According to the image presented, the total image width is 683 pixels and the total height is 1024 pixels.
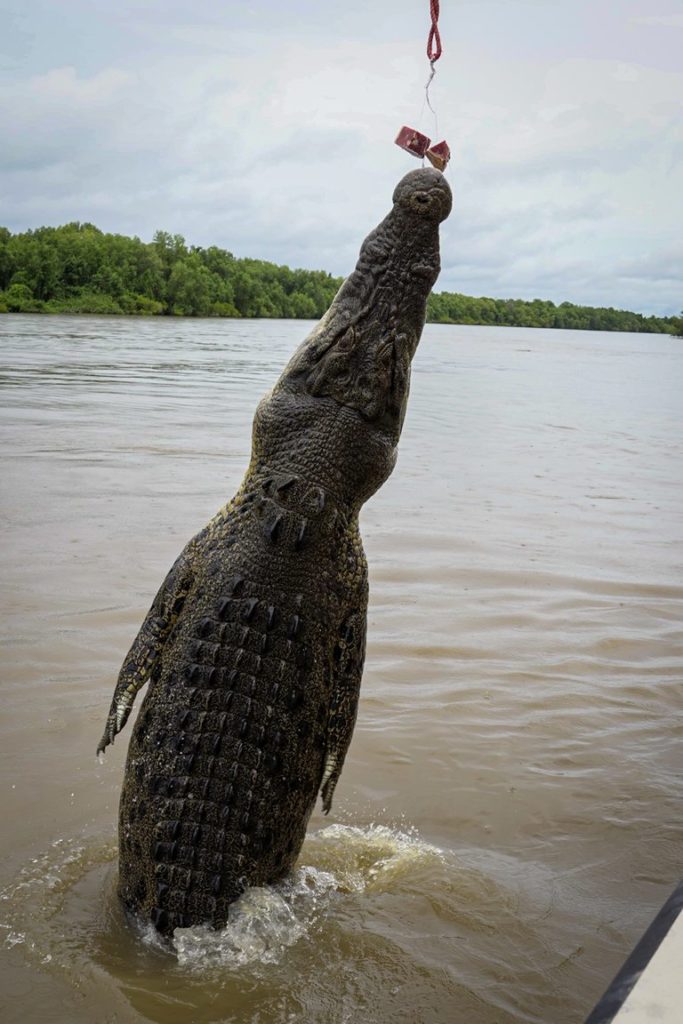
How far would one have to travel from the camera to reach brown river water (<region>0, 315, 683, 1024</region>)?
3.05 m

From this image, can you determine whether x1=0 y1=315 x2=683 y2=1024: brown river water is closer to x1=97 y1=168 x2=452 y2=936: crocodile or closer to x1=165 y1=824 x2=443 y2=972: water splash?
x1=165 y1=824 x2=443 y2=972: water splash

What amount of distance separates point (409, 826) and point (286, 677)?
4.51ft

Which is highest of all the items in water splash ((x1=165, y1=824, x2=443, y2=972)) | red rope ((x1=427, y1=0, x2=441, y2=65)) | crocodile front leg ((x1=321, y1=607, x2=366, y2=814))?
red rope ((x1=427, y1=0, x2=441, y2=65))

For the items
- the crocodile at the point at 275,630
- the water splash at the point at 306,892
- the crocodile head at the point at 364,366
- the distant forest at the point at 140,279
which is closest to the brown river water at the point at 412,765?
the water splash at the point at 306,892

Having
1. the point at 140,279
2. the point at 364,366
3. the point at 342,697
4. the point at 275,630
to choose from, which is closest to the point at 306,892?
the point at 342,697

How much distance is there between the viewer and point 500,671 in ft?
18.4

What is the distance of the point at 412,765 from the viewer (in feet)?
14.8

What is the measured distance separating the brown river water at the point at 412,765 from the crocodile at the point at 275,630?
277 millimetres

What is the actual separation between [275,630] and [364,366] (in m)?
0.86

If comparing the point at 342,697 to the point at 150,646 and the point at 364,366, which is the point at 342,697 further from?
the point at 364,366

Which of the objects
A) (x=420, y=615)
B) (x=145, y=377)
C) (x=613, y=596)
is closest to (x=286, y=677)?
(x=420, y=615)

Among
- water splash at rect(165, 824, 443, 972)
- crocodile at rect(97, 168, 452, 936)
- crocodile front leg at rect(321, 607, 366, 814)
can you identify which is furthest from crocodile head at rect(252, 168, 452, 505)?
water splash at rect(165, 824, 443, 972)

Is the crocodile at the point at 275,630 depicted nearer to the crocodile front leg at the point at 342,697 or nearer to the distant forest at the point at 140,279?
the crocodile front leg at the point at 342,697

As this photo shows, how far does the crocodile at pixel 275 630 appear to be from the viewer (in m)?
2.96
